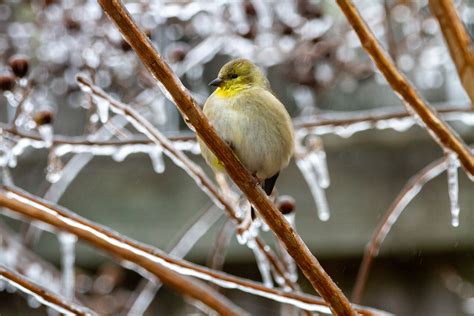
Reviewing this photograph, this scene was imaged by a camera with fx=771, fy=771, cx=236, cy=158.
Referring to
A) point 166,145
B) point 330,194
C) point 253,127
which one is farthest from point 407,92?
point 330,194

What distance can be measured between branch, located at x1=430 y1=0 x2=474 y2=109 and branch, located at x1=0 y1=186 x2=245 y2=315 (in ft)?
2.04

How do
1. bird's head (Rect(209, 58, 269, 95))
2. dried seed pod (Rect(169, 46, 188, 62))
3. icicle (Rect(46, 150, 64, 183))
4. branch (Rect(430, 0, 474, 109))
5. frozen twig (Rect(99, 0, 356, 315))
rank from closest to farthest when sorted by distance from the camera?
branch (Rect(430, 0, 474, 109)), frozen twig (Rect(99, 0, 356, 315)), icicle (Rect(46, 150, 64, 183)), bird's head (Rect(209, 58, 269, 95)), dried seed pod (Rect(169, 46, 188, 62))

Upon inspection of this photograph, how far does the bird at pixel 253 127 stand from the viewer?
1.99 meters

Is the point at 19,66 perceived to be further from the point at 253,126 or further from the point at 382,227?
the point at 382,227

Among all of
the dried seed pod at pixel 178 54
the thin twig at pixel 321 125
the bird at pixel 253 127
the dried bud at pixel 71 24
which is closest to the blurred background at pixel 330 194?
the dried bud at pixel 71 24

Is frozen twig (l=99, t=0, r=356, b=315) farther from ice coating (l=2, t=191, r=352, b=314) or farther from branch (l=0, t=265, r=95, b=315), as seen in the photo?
branch (l=0, t=265, r=95, b=315)

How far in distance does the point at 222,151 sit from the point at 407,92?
34cm

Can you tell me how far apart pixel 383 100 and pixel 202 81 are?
4.30 ft

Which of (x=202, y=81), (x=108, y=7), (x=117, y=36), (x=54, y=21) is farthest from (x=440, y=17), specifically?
(x=202, y=81)

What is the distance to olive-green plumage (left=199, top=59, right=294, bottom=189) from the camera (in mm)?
1989

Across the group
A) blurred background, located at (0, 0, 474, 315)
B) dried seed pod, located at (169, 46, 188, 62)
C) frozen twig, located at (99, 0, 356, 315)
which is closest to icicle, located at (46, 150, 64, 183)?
dried seed pod, located at (169, 46, 188, 62)

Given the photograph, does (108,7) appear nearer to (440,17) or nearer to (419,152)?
(440,17)

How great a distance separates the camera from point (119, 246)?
1355mm

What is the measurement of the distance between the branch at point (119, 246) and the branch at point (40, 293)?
0.10m
